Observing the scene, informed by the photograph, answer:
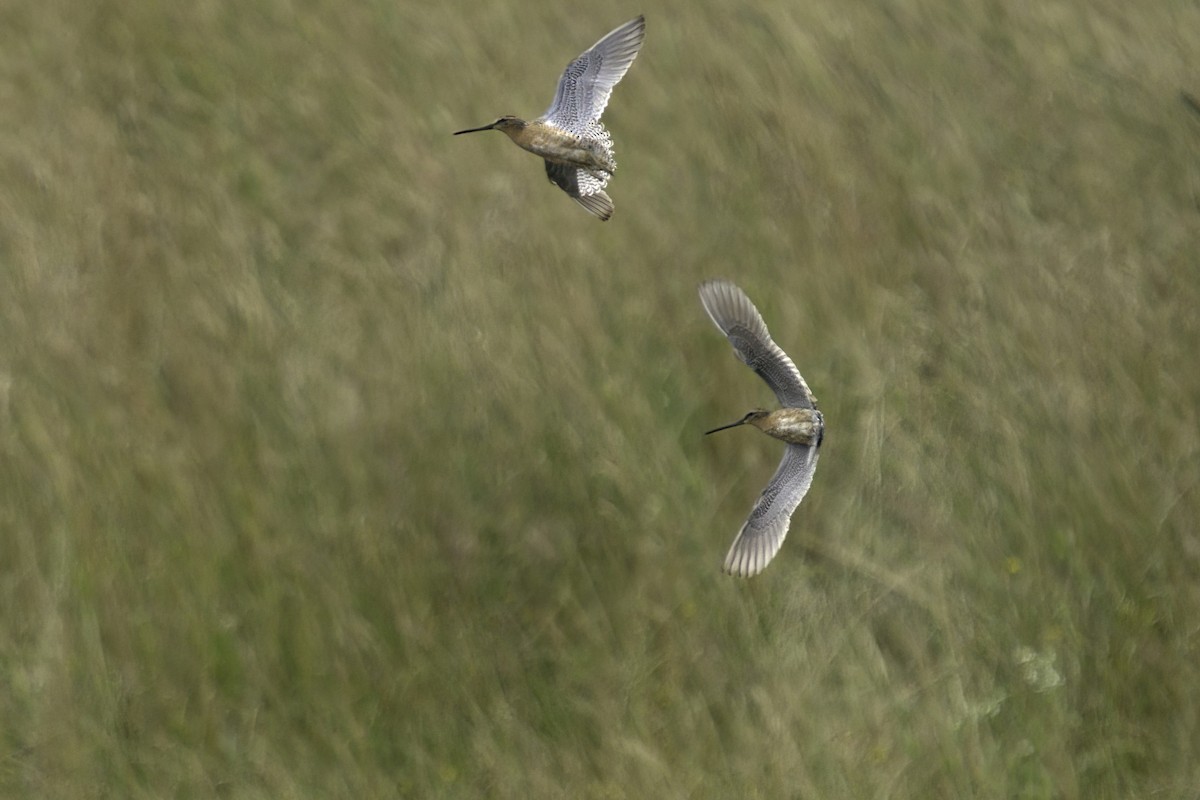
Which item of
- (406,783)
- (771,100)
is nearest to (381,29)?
(771,100)

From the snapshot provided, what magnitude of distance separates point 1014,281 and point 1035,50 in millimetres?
1362

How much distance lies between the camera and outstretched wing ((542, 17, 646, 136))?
2916mm

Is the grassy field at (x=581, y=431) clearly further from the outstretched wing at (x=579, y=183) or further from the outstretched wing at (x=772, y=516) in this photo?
the outstretched wing at (x=579, y=183)

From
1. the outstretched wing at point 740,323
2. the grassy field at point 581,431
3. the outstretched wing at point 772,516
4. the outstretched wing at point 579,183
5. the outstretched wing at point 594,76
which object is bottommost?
the grassy field at point 581,431

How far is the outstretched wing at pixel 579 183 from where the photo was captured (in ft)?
9.75

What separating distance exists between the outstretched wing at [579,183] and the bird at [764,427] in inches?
19.2

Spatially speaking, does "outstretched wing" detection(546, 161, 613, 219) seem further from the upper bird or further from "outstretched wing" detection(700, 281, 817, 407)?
"outstretched wing" detection(700, 281, 817, 407)

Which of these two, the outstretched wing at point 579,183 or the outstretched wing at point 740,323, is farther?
the outstretched wing at point 579,183

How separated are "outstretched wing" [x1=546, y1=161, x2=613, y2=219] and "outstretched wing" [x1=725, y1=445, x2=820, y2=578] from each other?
67 centimetres

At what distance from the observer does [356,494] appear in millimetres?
3191

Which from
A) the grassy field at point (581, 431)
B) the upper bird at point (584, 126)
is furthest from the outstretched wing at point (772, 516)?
the upper bird at point (584, 126)

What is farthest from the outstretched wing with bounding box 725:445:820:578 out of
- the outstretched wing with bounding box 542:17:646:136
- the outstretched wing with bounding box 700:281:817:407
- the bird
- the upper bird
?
the outstretched wing with bounding box 542:17:646:136

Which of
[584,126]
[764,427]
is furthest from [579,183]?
[764,427]

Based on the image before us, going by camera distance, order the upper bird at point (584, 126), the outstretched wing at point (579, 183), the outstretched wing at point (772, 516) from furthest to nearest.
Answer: the outstretched wing at point (579, 183) < the upper bird at point (584, 126) < the outstretched wing at point (772, 516)
